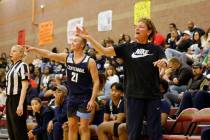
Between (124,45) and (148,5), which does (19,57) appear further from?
(148,5)

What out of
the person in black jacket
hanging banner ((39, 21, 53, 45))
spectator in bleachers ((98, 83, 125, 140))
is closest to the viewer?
the person in black jacket

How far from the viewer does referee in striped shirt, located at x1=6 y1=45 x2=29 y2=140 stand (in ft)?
18.5

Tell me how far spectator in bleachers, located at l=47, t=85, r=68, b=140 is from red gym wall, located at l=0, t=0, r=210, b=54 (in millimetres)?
4889

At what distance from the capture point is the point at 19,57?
5855mm

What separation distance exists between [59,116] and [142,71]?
266 cm

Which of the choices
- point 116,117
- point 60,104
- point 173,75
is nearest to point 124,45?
point 116,117

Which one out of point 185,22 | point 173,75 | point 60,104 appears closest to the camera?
point 60,104

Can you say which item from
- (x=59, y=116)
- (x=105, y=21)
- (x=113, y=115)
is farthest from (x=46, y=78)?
(x=113, y=115)

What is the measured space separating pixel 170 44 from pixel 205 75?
302cm

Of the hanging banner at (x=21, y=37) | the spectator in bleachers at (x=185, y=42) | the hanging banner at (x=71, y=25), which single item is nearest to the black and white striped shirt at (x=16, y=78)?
the spectator in bleachers at (x=185, y=42)

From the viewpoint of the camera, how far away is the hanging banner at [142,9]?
1194cm

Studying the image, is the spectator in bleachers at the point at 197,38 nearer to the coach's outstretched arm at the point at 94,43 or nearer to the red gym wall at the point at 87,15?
the red gym wall at the point at 87,15

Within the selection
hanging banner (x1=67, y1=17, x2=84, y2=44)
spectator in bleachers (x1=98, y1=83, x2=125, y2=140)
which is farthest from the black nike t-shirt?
hanging banner (x1=67, y1=17, x2=84, y2=44)

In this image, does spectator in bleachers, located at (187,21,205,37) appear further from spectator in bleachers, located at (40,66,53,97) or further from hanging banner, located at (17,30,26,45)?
hanging banner, located at (17,30,26,45)
